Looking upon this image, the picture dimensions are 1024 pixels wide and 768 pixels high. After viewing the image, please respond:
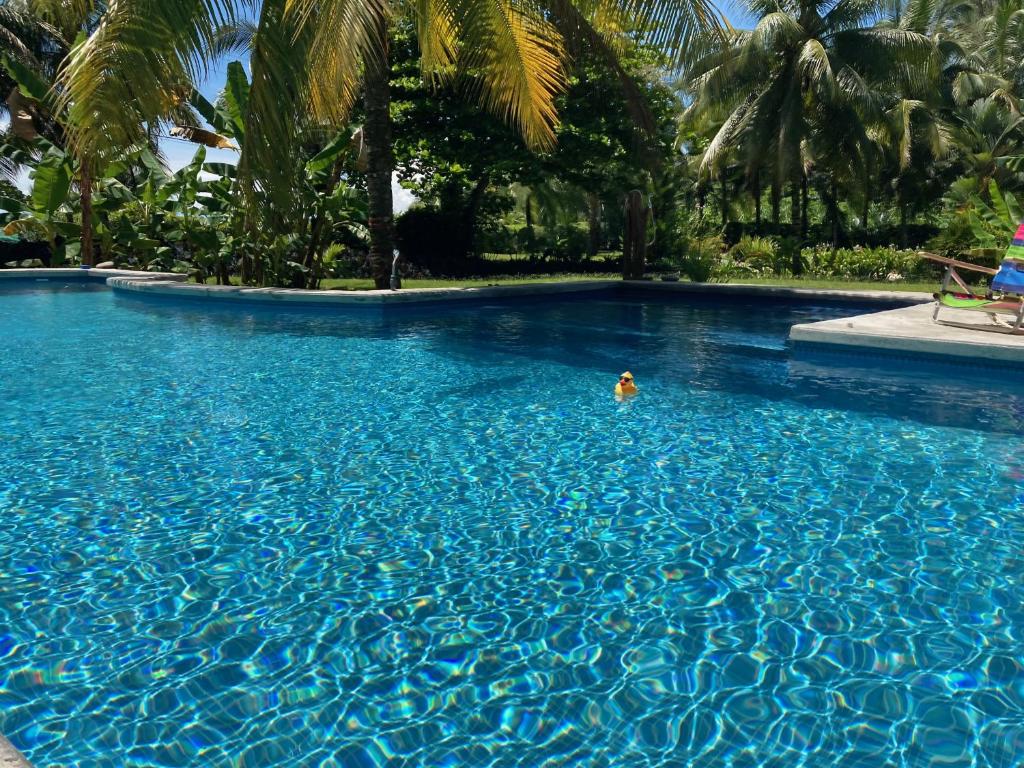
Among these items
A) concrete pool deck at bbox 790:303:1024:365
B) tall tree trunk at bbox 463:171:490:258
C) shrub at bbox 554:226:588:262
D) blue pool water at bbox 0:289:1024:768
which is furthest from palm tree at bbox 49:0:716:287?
shrub at bbox 554:226:588:262

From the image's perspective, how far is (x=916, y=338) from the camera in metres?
8.86

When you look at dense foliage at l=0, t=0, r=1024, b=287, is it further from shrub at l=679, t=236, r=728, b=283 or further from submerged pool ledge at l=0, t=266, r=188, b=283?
submerged pool ledge at l=0, t=266, r=188, b=283

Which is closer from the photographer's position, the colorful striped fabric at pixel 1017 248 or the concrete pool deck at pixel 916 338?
the concrete pool deck at pixel 916 338

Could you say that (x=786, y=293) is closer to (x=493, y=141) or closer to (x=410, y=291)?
(x=410, y=291)

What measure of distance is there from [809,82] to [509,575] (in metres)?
23.4

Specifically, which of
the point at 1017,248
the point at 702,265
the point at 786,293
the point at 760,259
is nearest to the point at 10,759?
the point at 1017,248

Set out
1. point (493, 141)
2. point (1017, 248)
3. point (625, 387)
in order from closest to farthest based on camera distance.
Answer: point (625, 387)
point (1017, 248)
point (493, 141)

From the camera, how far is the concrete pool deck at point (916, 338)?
27.9ft

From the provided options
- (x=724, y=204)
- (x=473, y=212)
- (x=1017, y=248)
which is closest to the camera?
(x=1017, y=248)

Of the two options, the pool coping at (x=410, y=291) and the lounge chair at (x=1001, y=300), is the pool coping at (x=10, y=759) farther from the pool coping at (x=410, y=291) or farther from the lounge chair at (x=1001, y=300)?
the pool coping at (x=410, y=291)

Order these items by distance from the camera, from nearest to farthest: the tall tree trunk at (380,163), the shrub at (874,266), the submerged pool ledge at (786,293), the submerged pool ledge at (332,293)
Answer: the tall tree trunk at (380,163) < the submerged pool ledge at (332,293) < the submerged pool ledge at (786,293) < the shrub at (874,266)

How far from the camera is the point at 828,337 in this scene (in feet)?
31.0

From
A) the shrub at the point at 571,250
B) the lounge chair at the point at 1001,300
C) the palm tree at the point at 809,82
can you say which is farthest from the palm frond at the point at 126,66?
the shrub at the point at 571,250

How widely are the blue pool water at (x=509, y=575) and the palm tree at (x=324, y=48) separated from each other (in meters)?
2.87
